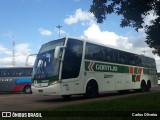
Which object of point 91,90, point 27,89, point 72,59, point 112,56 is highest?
point 112,56

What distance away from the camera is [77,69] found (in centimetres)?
1575

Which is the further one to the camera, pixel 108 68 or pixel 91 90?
pixel 108 68

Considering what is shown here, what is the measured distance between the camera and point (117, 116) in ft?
28.2

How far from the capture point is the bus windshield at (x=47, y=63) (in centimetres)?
1487

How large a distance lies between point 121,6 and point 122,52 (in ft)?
32.3

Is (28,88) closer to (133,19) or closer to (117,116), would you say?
(133,19)

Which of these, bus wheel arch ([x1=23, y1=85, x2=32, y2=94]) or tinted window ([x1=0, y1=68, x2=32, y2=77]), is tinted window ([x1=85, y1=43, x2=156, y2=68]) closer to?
tinted window ([x1=0, y1=68, x2=32, y2=77])

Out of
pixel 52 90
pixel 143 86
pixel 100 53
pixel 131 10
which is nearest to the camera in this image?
pixel 131 10

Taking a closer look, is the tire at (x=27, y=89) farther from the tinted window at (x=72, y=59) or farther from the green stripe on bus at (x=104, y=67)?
the tinted window at (x=72, y=59)

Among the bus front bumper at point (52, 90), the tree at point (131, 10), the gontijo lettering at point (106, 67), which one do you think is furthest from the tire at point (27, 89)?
the tree at point (131, 10)

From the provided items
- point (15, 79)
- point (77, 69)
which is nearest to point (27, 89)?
point (15, 79)

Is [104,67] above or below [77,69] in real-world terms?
above

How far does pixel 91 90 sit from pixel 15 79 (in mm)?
12422

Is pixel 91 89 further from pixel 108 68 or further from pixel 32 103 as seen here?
pixel 32 103
